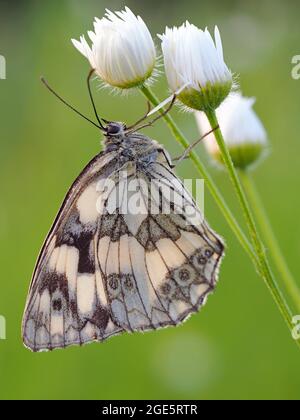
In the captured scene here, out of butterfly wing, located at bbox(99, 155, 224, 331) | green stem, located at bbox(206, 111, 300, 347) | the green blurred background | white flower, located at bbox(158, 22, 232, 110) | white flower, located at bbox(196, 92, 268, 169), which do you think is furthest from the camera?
the green blurred background

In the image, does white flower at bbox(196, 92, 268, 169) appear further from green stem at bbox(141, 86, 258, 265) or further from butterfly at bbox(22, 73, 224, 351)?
A: green stem at bbox(141, 86, 258, 265)

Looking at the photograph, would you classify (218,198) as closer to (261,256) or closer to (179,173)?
(261,256)

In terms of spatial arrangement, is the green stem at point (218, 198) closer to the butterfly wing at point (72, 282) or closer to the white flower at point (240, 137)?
the butterfly wing at point (72, 282)

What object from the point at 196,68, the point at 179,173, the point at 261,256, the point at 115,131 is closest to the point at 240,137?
the point at 115,131

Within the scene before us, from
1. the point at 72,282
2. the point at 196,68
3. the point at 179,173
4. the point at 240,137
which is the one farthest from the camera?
the point at 179,173

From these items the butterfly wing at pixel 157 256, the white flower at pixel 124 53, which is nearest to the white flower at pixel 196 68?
the white flower at pixel 124 53

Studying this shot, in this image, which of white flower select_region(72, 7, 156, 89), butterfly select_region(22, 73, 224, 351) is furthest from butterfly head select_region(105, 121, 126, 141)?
white flower select_region(72, 7, 156, 89)
